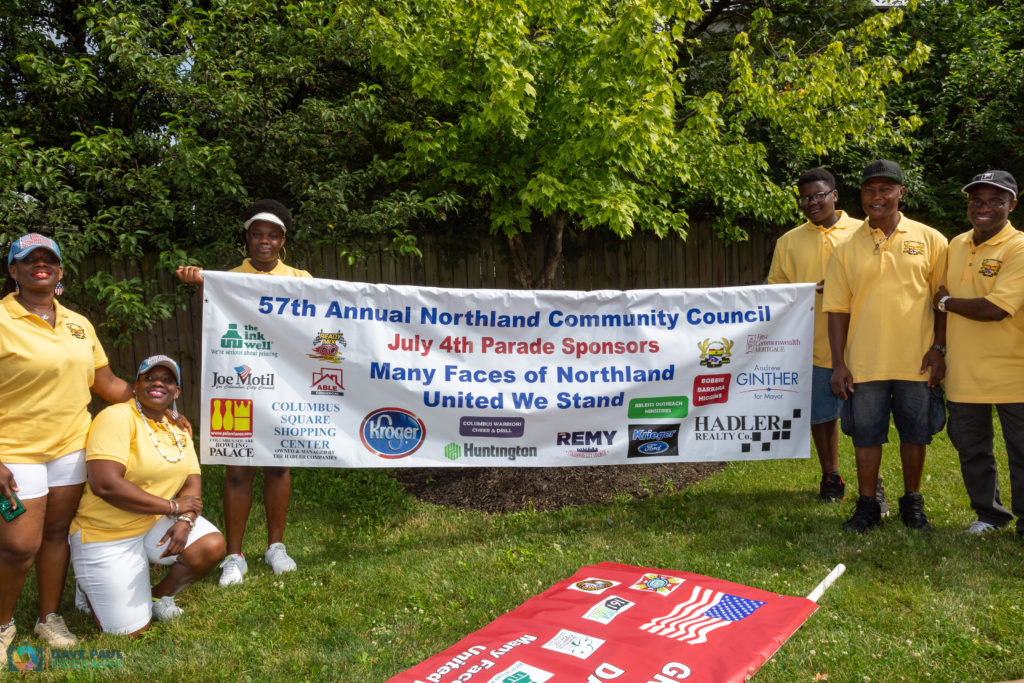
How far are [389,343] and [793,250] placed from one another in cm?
303

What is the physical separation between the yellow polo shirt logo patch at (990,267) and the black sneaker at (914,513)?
1489 millimetres

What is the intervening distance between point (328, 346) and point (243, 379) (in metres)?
0.54

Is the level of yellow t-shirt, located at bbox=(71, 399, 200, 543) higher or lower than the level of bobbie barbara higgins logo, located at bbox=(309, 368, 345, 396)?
lower

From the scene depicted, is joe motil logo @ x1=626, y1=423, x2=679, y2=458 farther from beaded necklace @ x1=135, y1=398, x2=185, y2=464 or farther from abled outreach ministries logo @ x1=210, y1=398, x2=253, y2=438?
beaded necklace @ x1=135, y1=398, x2=185, y2=464

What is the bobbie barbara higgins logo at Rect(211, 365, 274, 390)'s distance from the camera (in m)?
4.32

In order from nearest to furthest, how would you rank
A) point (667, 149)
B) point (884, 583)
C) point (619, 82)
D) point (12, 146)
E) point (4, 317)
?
point (4, 317)
point (884, 583)
point (12, 146)
point (619, 82)
point (667, 149)

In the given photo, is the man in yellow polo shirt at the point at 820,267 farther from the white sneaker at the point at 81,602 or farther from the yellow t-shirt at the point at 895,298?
the white sneaker at the point at 81,602

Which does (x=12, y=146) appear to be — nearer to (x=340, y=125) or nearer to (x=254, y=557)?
(x=340, y=125)

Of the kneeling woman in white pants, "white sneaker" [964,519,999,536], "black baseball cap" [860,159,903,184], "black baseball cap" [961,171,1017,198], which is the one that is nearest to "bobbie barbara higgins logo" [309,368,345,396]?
the kneeling woman in white pants

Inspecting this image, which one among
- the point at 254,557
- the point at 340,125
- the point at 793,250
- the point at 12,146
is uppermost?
the point at 340,125

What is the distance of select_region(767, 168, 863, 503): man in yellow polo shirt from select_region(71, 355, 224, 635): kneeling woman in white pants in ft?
13.3

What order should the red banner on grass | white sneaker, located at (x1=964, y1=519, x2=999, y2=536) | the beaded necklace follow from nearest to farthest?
1. the red banner on grass
2. the beaded necklace
3. white sneaker, located at (x1=964, y1=519, x2=999, y2=536)

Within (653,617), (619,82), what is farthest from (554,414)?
(619,82)

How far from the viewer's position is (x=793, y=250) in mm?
5254
